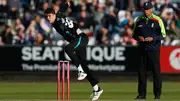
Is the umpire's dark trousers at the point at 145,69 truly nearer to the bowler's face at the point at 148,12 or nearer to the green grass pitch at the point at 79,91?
the green grass pitch at the point at 79,91

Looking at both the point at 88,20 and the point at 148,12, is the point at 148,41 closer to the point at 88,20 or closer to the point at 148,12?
the point at 148,12

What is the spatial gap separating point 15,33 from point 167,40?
5.35m

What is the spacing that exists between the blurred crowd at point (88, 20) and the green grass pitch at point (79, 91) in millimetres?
2458

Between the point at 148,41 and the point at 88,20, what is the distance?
30.5 feet

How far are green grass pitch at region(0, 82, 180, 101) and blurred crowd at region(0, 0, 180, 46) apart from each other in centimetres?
246

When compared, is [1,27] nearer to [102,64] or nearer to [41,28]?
[41,28]

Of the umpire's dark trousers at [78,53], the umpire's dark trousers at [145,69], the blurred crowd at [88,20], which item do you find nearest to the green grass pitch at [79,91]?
the umpire's dark trousers at [145,69]

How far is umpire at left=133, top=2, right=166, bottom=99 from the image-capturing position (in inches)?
612

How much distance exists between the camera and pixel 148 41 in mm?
15562

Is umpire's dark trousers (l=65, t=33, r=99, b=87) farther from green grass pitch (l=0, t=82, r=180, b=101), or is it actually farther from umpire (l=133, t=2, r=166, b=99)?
green grass pitch (l=0, t=82, r=180, b=101)

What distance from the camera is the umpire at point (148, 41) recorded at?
15.5 meters

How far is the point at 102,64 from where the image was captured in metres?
23.6

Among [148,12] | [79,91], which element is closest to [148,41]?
[148,12]

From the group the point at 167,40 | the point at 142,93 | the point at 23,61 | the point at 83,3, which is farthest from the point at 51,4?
the point at 142,93
